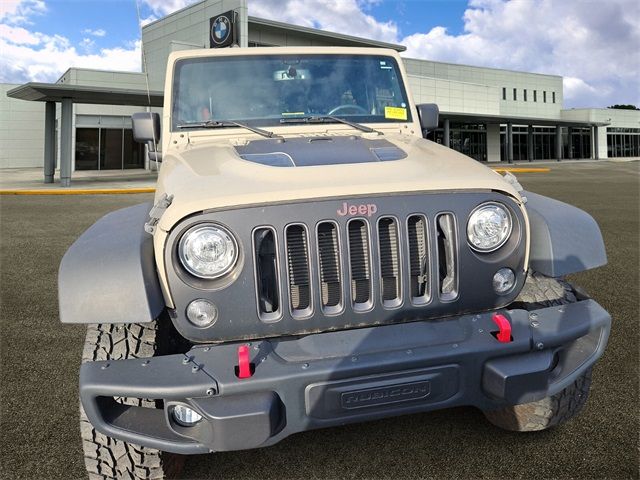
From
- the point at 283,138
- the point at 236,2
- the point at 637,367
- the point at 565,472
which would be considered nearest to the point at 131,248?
the point at 283,138

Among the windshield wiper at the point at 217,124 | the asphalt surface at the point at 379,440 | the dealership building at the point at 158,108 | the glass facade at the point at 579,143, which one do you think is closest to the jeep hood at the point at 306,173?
the windshield wiper at the point at 217,124

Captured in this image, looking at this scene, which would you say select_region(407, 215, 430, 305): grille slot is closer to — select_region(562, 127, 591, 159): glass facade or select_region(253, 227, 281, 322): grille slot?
select_region(253, 227, 281, 322): grille slot

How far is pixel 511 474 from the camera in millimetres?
2297

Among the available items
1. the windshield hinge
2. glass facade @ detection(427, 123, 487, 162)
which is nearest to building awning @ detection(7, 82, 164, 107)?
the windshield hinge

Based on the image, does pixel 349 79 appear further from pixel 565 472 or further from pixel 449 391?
pixel 565 472

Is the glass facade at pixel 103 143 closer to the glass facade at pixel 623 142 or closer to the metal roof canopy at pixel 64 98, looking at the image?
the metal roof canopy at pixel 64 98

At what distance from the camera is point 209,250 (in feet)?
6.48

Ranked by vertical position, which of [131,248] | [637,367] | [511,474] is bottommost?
[511,474]

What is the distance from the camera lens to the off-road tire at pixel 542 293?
2.37 m

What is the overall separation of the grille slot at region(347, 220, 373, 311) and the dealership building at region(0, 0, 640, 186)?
1932 centimetres

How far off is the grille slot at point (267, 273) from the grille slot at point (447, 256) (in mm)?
674

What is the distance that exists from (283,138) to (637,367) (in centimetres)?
264

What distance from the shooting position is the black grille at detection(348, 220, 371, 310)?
80.7 inches

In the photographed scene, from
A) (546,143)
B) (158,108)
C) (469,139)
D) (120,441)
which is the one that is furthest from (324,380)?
(546,143)
